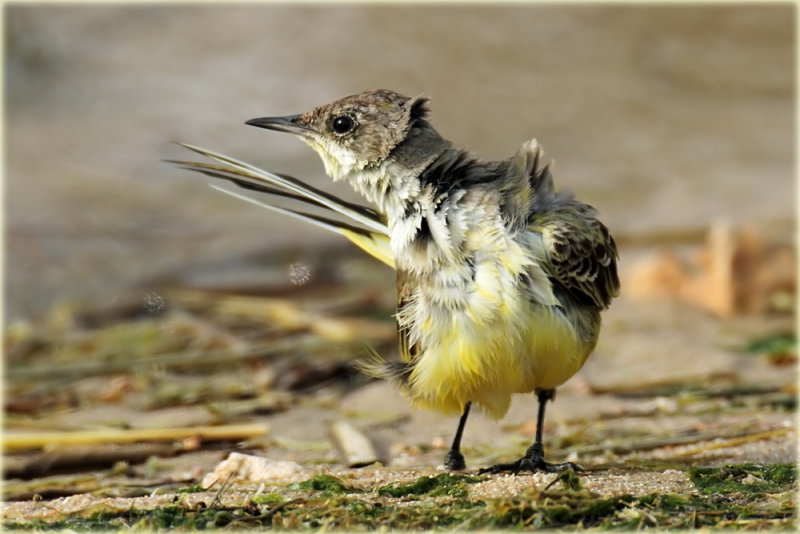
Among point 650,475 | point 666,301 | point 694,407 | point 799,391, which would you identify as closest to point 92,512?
point 650,475

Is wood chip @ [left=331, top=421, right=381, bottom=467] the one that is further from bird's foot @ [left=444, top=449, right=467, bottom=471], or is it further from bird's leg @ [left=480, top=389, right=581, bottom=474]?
bird's leg @ [left=480, top=389, right=581, bottom=474]

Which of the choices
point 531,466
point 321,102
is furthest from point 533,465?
point 321,102

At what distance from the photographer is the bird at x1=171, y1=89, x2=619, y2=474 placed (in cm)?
439

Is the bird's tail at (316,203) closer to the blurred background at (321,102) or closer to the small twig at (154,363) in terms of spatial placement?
the small twig at (154,363)

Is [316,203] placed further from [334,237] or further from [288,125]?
[334,237]

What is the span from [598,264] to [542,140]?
8.55 meters

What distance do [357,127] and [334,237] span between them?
6.19 m

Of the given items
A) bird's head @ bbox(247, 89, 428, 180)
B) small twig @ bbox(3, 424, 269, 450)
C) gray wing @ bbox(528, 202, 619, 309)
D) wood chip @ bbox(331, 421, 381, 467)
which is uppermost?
bird's head @ bbox(247, 89, 428, 180)

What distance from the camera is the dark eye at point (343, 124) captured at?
4.99 m

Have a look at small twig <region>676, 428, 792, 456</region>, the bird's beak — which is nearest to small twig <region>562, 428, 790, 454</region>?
small twig <region>676, 428, 792, 456</region>

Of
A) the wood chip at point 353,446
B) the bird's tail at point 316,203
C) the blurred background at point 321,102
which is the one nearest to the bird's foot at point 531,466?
the wood chip at point 353,446

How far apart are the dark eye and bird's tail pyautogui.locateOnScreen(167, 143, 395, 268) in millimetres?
380

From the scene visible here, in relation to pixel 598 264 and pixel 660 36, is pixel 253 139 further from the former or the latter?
pixel 598 264

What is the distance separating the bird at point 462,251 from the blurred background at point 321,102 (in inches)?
194
